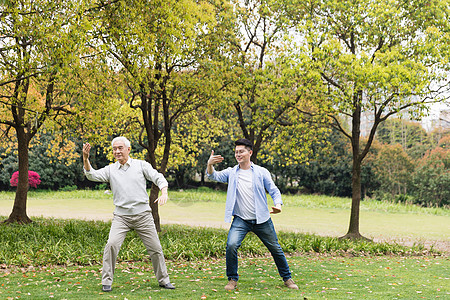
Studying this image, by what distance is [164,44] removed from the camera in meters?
11.0

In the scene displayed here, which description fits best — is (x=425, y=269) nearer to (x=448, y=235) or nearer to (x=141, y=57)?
(x=141, y=57)

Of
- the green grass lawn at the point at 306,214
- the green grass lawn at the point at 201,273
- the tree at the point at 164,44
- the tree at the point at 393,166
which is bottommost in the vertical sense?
the green grass lawn at the point at 306,214

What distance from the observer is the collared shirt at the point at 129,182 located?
17.5 feet

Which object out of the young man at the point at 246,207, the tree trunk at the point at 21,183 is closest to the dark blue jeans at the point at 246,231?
the young man at the point at 246,207

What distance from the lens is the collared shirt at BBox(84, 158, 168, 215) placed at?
17.5 feet

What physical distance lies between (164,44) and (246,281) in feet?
22.0

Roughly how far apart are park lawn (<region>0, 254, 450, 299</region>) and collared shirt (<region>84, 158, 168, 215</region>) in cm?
101

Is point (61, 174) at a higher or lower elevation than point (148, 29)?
lower

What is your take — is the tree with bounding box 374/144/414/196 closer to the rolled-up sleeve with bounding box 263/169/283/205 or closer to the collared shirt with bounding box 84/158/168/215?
the rolled-up sleeve with bounding box 263/169/283/205

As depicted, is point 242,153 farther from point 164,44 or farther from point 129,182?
point 164,44

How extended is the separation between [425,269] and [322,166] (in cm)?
2866

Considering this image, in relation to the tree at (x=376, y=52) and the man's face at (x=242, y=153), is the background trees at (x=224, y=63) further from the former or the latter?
the man's face at (x=242, y=153)

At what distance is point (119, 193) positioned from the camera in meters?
5.37

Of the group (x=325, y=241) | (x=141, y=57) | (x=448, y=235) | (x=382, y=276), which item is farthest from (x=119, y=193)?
(x=448, y=235)
